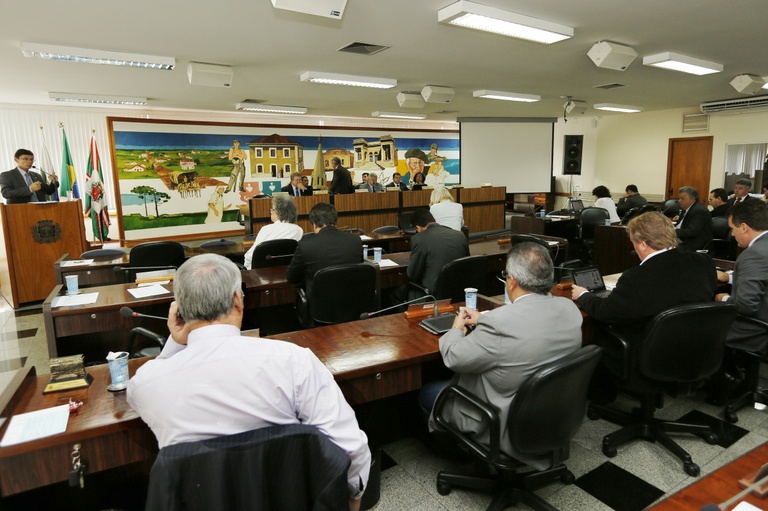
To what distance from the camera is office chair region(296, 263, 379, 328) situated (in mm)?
3139

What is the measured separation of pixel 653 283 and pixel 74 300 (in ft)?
11.1

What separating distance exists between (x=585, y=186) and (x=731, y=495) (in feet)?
42.4

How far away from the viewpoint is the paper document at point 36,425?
1438 millimetres

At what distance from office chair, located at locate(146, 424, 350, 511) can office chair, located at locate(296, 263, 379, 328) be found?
198 cm

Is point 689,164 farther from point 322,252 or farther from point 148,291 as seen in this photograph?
point 148,291

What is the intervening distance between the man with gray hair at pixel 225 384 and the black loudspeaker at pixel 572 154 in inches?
431

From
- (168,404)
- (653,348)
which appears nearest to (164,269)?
(168,404)

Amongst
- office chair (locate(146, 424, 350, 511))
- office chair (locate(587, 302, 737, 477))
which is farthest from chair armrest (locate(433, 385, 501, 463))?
office chair (locate(587, 302, 737, 477))

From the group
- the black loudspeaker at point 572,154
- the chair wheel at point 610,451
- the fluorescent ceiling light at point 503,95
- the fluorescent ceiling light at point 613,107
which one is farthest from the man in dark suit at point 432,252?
the black loudspeaker at point 572,154

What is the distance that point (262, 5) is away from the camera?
11.6 ft

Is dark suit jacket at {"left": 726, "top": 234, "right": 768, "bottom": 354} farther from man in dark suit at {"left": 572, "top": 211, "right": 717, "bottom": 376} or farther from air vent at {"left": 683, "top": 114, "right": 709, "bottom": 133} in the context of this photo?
air vent at {"left": 683, "top": 114, "right": 709, "bottom": 133}

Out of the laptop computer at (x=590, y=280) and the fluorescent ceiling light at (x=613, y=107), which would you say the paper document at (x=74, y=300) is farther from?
the fluorescent ceiling light at (x=613, y=107)

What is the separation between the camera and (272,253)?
4250 mm

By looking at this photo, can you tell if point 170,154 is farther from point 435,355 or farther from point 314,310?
point 435,355
